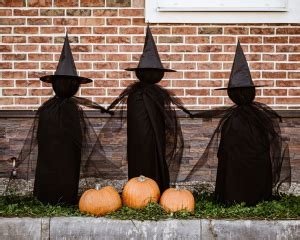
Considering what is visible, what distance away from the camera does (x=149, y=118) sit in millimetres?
4582

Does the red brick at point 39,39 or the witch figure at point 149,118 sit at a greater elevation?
the red brick at point 39,39

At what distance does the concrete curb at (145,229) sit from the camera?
397 cm

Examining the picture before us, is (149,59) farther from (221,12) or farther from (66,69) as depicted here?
(221,12)

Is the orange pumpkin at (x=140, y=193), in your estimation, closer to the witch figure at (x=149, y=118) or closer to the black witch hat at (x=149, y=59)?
the witch figure at (x=149, y=118)

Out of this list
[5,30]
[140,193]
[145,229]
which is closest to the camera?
[145,229]

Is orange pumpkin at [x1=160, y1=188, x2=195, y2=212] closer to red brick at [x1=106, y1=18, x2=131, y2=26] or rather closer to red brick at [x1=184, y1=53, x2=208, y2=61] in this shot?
red brick at [x1=184, y1=53, x2=208, y2=61]

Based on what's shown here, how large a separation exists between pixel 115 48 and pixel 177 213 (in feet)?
7.66

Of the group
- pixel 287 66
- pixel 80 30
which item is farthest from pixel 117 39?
pixel 287 66

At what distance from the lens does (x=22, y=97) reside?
580 cm

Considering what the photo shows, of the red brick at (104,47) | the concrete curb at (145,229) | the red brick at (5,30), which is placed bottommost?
the concrete curb at (145,229)

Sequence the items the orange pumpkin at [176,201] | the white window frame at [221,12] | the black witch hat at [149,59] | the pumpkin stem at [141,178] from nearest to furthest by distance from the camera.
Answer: the orange pumpkin at [176,201]
the pumpkin stem at [141,178]
the black witch hat at [149,59]
the white window frame at [221,12]

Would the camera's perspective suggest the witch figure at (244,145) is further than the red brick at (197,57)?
No

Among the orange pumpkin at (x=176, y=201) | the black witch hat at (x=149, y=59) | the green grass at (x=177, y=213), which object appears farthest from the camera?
the black witch hat at (x=149, y=59)

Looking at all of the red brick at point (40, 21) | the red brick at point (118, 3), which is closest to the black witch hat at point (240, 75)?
the red brick at point (118, 3)
